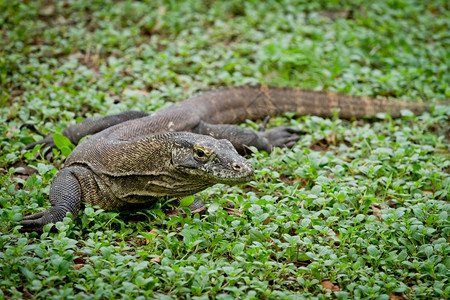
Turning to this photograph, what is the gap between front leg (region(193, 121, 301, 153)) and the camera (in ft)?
18.3

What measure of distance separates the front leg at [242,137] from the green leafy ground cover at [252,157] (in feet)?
0.61

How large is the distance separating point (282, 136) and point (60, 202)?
269 centimetres

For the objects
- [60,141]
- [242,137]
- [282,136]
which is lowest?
[282,136]

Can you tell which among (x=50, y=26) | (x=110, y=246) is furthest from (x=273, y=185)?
(x=50, y=26)

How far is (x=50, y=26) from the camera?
27.9ft

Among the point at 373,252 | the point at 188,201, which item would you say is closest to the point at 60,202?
the point at 188,201

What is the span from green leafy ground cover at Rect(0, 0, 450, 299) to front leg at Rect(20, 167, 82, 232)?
116mm

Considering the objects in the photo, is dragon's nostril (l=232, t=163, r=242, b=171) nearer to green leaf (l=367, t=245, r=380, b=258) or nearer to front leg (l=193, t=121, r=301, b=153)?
green leaf (l=367, t=245, r=380, b=258)

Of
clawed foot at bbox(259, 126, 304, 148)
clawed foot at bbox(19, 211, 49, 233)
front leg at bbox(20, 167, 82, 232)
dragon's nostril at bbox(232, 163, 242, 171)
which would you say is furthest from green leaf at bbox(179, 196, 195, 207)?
clawed foot at bbox(259, 126, 304, 148)

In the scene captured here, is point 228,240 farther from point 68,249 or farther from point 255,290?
point 68,249

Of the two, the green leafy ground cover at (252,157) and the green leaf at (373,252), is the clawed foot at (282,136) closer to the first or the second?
the green leafy ground cover at (252,157)

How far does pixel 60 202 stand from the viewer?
13.5ft

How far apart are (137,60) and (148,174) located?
12.2ft

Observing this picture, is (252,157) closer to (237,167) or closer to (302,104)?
(302,104)
